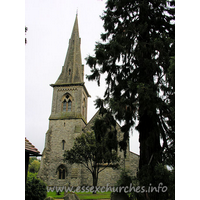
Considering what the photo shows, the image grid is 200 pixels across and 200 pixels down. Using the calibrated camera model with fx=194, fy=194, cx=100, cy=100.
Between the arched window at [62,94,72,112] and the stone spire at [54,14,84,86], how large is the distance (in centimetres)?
227

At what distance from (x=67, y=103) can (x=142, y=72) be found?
2301 cm

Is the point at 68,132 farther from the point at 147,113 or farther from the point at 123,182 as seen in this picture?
the point at 147,113

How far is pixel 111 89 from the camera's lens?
827cm

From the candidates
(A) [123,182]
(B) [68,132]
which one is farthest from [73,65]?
(A) [123,182]

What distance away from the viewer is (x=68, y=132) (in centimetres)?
2719

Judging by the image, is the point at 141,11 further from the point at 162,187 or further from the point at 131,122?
the point at 162,187

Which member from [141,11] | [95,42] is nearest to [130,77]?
[95,42]

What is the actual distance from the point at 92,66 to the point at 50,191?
2064cm

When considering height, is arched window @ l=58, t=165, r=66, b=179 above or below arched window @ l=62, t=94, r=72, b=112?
below

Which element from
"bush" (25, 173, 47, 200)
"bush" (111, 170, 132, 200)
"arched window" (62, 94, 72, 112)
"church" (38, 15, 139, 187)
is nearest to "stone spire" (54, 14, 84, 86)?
"church" (38, 15, 139, 187)

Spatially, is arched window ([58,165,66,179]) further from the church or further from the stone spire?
the stone spire

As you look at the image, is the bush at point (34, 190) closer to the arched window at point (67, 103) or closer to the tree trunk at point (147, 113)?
the tree trunk at point (147, 113)

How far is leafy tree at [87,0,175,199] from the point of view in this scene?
6.34 metres

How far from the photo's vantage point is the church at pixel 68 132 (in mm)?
24188
